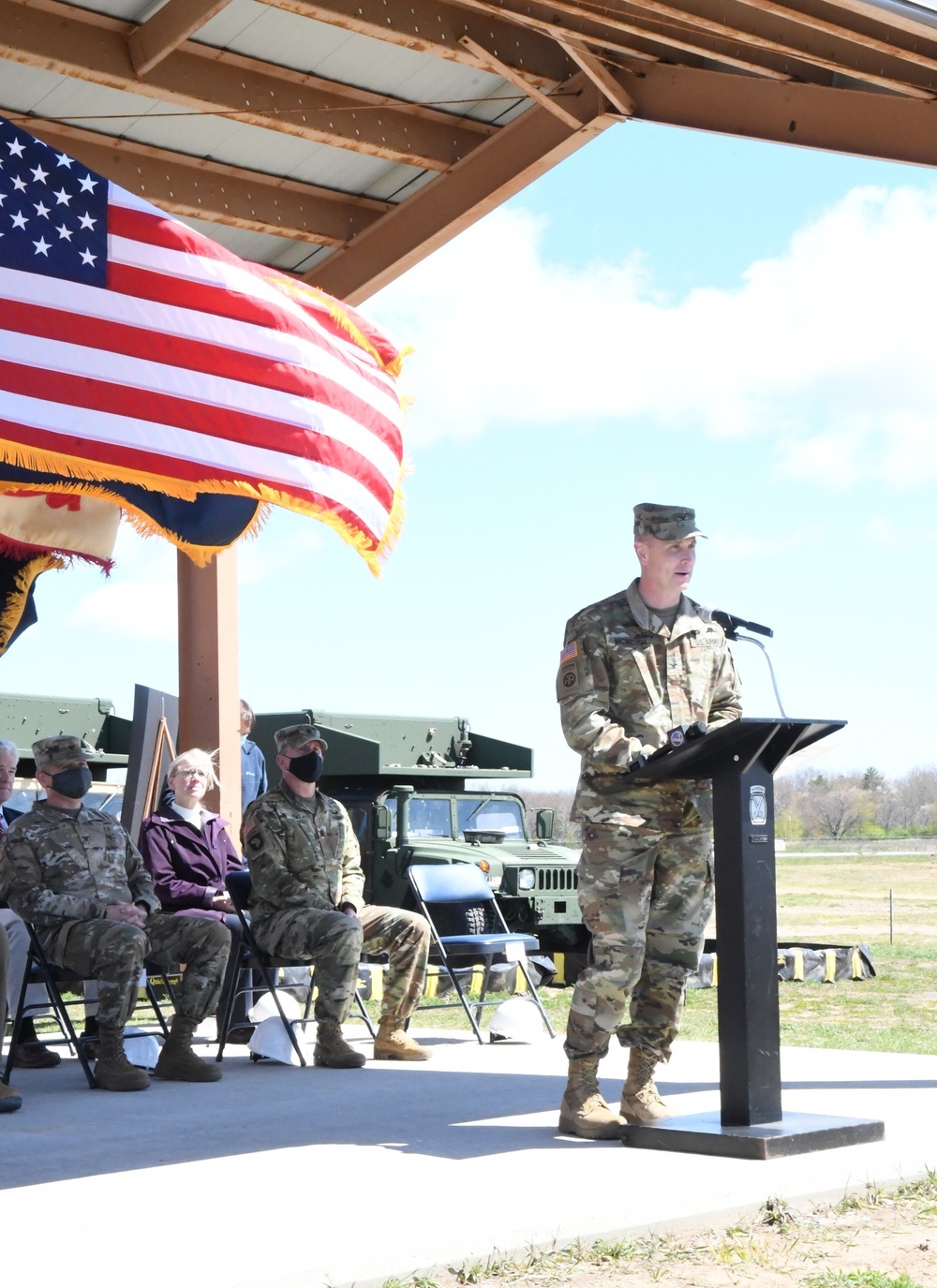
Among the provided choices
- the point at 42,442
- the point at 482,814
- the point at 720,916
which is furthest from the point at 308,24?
the point at 482,814

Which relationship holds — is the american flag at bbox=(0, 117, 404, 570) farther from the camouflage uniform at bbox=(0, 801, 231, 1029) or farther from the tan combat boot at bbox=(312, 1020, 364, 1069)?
the tan combat boot at bbox=(312, 1020, 364, 1069)

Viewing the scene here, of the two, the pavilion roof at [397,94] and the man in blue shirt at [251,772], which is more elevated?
the pavilion roof at [397,94]

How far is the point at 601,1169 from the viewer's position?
4160mm

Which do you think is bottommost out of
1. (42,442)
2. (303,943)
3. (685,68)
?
(303,943)

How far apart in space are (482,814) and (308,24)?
341 inches

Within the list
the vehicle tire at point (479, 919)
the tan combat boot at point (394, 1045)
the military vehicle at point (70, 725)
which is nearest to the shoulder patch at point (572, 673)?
the tan combat boot at point (394, 1045)

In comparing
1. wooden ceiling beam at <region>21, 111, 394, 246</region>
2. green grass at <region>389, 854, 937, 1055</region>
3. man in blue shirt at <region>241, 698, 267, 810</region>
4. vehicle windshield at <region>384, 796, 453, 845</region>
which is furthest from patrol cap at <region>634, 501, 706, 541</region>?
vehicle windshield at <region>384, 796, 453, 845</region>

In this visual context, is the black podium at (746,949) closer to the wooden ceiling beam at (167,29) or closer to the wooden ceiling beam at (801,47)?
the wooden ceiling beam at (801,47)

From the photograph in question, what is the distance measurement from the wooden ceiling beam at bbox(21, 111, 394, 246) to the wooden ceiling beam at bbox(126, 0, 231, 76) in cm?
82

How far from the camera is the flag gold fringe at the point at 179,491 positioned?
4.96 m

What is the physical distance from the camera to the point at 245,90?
24.0ft

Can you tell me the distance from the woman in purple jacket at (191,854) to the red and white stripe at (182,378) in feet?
6.50

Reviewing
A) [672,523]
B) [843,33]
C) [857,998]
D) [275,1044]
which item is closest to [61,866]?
[275,1044]

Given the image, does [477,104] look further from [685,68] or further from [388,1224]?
[388,1224]
